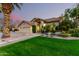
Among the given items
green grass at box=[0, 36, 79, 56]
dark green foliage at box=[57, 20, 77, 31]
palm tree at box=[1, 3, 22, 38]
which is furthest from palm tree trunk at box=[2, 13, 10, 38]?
dark green foliage at box=[57, 20, 77, 31]

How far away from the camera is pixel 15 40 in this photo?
189 cm

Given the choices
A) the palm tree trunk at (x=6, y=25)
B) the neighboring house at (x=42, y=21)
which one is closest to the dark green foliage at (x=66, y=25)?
the neighboring house at (x=42, y=21)

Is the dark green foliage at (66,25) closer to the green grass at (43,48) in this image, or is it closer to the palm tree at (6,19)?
the green grass at (43,48)

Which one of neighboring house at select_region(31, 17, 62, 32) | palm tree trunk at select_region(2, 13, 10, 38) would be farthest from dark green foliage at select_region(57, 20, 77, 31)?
palm tree trunk at select_region(2, 13, 10, 38)

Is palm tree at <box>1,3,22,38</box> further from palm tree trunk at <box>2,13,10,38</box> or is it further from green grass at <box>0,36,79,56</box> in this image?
green grass at <box>0,36,79,56</box>

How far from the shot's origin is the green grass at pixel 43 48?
182 cm

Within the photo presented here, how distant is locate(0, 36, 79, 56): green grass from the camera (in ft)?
5.98

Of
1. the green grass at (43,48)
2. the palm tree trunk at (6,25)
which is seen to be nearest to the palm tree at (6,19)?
the palm tree trunk at (6,25)

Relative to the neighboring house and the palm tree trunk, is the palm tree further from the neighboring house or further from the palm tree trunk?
the neighboring house

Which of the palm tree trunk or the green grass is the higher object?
the palm tree trunk

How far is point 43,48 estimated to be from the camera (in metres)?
1.84

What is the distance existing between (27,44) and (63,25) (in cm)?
33

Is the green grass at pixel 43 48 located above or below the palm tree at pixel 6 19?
below

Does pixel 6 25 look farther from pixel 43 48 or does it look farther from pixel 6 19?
pixel 43 48
